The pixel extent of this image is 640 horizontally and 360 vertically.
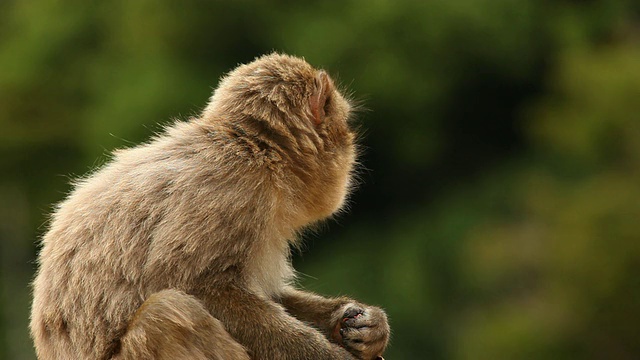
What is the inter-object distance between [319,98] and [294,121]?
0.65 feet

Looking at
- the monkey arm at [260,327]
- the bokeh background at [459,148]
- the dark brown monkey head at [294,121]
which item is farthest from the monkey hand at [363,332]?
the bokeh background at [459,148]

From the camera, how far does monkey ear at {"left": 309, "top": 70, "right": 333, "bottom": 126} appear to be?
591cm

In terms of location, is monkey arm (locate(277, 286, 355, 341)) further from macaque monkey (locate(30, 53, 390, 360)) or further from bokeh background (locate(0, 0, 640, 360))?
bokeh background (locate(0, 0, 640, 360))

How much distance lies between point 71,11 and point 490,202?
341 inches

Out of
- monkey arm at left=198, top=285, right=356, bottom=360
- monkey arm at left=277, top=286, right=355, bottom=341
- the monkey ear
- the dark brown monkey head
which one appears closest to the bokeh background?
monkey arm at left=277, top=286, right=355, bottom=341

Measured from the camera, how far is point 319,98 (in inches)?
233

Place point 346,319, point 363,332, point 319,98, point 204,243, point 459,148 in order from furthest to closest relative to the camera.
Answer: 1. point 459,148
2. point 319,98
3. point 346,319
4. point 363,332
5. point 204,243

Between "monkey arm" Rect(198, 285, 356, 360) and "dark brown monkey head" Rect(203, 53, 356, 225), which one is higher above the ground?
"dark brown monkey head" Rect(203, 53, 356, 225)

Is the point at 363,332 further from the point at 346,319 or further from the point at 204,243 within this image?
the point at 204,243

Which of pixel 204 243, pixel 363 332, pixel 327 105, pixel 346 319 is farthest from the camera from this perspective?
pixel 327 105

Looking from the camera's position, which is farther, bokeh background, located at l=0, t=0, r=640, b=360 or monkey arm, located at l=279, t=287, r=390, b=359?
bokeh background, located at l=0, t=0, r=640, b=360

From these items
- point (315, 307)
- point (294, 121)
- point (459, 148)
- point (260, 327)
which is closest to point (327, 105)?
point (294, 121)

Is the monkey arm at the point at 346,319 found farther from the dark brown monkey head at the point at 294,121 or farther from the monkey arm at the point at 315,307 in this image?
the dark brown monkey head at the point at 294,121

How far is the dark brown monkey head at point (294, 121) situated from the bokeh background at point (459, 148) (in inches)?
418
